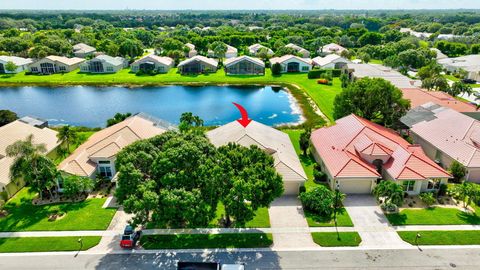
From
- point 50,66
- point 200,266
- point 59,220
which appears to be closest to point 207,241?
point 200,266

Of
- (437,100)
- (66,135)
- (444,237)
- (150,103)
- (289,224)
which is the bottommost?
(150,103)

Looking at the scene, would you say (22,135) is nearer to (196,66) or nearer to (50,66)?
(196,66)

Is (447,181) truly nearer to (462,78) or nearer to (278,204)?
(278,204)

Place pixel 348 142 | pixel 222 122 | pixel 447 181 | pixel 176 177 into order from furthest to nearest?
1. pixel 222 122
2. pixel 348 142
3. pixel 447 181
4. pixel 176 177

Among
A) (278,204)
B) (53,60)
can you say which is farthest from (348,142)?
(53,60)

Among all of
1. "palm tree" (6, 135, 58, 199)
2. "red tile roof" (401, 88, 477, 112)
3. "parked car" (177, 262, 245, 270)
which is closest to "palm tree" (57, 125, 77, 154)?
"palm tree" (6, 135, 58, 199)

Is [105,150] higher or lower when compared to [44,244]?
higher
